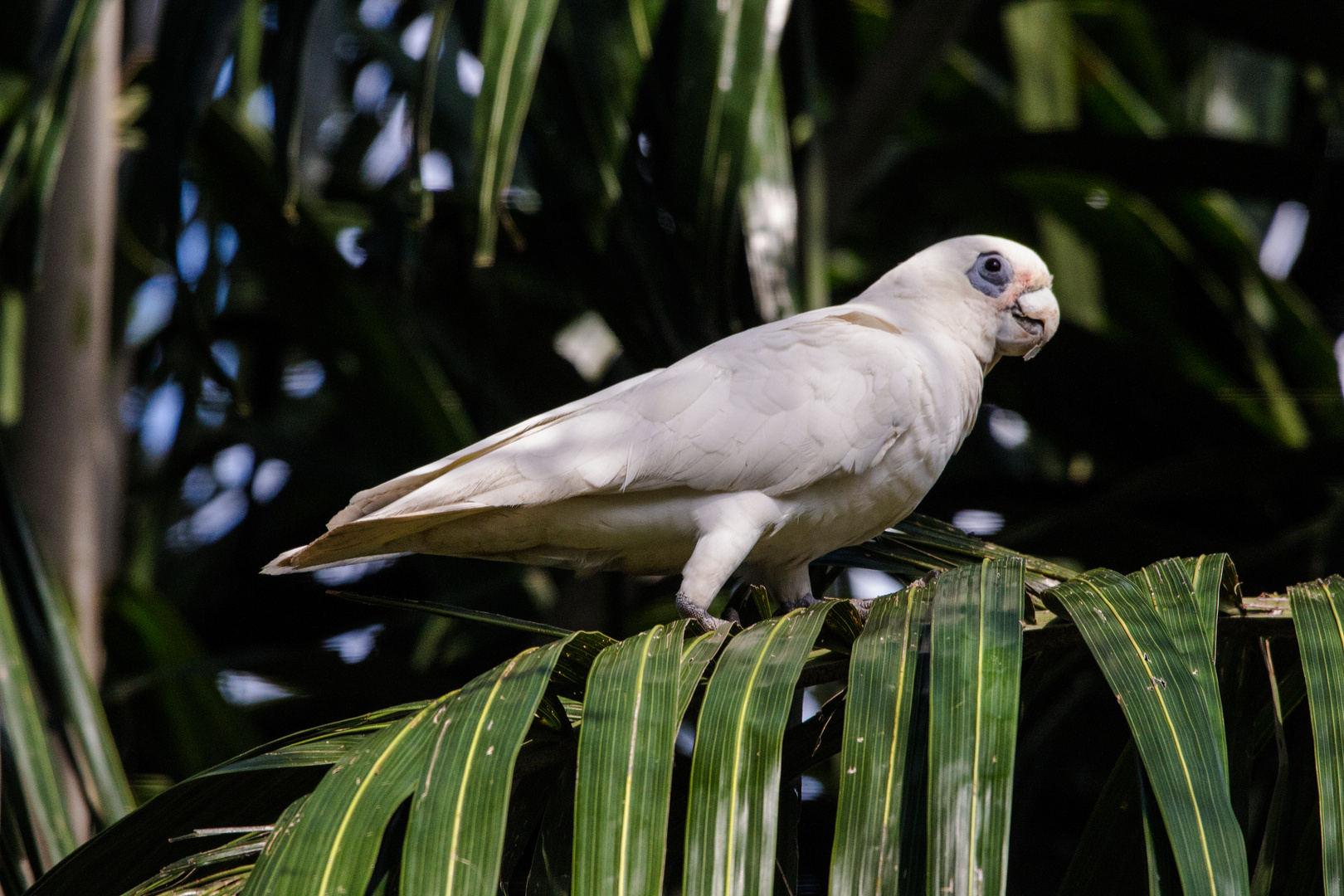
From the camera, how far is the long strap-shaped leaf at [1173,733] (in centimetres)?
101

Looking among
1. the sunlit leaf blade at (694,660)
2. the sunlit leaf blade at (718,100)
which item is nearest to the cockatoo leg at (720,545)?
the sunlit leaf blade at (694,660)

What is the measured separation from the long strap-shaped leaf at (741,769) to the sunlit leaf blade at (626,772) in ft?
0.10

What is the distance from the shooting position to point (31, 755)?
194 centimetres

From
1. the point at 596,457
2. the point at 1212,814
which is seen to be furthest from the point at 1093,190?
the point at 1212,814

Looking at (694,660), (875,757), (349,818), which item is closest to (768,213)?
(694,660)

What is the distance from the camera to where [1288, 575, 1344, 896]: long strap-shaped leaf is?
1.06 meters

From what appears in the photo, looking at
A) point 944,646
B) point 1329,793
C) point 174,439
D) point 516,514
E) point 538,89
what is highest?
point 538,89

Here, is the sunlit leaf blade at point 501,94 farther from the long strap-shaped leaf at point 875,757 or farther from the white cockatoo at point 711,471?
the long strap-shaped leaf at point 875,757

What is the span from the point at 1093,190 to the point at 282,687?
2648 millimetres

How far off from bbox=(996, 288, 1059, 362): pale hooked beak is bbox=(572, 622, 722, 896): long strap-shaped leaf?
48.7 inches

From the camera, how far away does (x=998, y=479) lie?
319 centimetres

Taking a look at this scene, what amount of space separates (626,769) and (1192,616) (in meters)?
0.57

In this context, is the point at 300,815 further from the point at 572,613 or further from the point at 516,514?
the point at 572,613

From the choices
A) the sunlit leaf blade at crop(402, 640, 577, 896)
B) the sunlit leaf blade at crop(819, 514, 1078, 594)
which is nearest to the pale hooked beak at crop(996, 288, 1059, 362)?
the sunlit leaf blade at crop(819, 514, 1078, 594)
